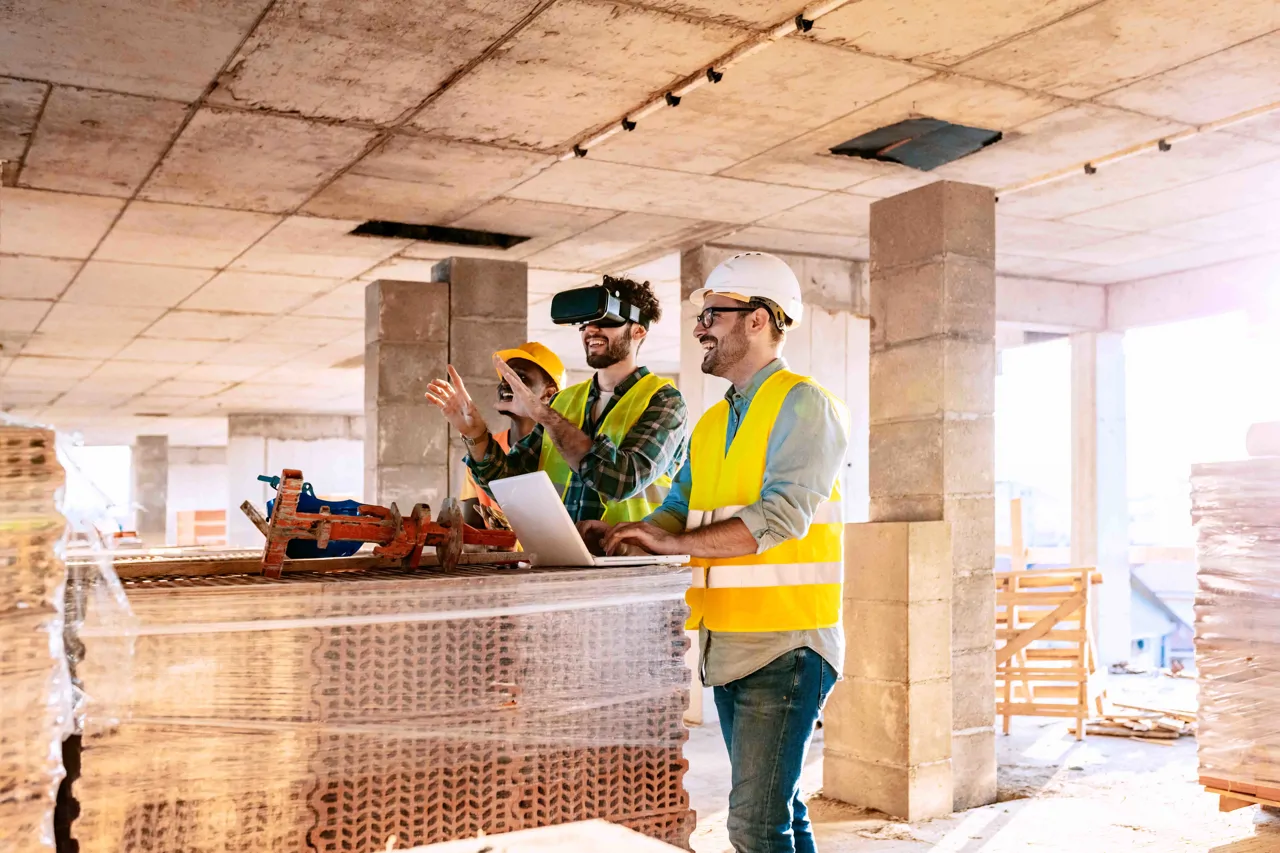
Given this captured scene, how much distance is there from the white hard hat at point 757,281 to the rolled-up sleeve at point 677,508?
498 millimetres

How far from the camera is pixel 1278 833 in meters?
→ 4.44

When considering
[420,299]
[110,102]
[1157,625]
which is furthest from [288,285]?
[1157,625]

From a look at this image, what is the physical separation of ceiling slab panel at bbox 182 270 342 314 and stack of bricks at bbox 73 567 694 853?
7.40 metres

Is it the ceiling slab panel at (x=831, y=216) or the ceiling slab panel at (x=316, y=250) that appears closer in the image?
the ceiling slab panel at (x=831, y=216)

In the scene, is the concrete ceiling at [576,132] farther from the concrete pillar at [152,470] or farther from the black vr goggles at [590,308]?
the concrete pillar at [152,470]

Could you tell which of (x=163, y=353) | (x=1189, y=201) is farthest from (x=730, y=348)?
(x=163, y=353)

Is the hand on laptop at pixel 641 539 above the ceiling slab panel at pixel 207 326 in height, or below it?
below

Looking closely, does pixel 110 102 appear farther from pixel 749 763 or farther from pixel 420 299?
pixel 749 763

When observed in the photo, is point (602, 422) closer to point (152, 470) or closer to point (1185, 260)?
point (1185, 260)

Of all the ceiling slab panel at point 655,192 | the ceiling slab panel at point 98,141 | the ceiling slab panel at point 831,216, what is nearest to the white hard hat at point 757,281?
the ceiling slab panel at point 98,141

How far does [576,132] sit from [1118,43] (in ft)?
7.99

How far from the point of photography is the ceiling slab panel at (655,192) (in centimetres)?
639

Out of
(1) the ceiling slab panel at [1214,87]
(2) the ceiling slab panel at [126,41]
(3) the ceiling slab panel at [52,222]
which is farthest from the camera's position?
(3) the ceiling slab panel at [52,222]

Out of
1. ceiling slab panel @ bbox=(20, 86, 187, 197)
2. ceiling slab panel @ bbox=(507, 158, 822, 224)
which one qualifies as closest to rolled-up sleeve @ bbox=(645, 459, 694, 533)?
ceiling slab panel @ bbox=(20, 86, 187, 197)
